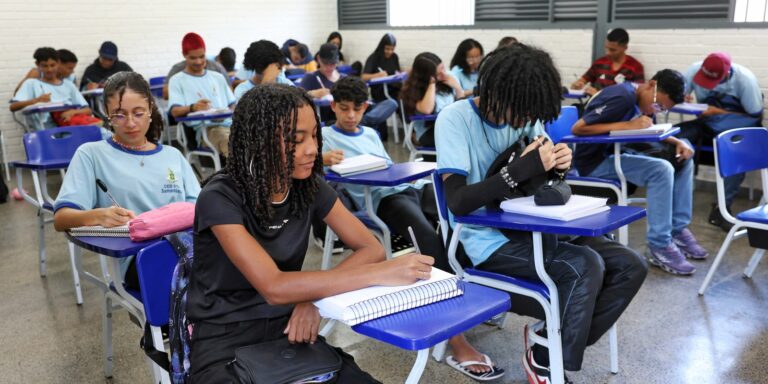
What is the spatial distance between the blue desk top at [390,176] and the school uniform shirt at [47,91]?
404cm

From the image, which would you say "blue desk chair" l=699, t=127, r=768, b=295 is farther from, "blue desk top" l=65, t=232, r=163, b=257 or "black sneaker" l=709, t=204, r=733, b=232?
"blue desk top" l=65, t=232, r=163, b=257

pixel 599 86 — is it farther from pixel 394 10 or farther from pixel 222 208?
pixel 222 208

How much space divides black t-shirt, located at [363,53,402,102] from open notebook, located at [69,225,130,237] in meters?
5.73


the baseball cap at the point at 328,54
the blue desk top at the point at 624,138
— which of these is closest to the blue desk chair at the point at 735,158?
the blue desk top at the point at 624,138

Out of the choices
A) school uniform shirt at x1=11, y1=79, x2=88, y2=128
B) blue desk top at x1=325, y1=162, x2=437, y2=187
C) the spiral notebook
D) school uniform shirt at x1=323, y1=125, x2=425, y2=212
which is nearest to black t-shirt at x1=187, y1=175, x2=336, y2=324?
the spiral notebook

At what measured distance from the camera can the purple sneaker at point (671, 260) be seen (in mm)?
3471

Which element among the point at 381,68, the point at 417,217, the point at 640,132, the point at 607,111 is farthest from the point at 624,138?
the point at 381,68

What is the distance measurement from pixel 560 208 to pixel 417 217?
1050 mm

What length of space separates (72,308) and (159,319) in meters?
1.72

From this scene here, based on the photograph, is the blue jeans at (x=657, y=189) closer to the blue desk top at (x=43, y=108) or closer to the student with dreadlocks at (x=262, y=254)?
the student with dreadlocks at (x=262, y=254)

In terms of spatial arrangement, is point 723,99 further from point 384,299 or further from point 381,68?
point 384,299

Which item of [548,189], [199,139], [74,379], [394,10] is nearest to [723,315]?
[548,189]

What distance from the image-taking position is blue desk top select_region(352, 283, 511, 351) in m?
1.23

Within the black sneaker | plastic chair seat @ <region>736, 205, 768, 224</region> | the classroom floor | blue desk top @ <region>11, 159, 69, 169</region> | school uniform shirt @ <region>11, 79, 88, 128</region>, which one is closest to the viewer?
the classroom floor
